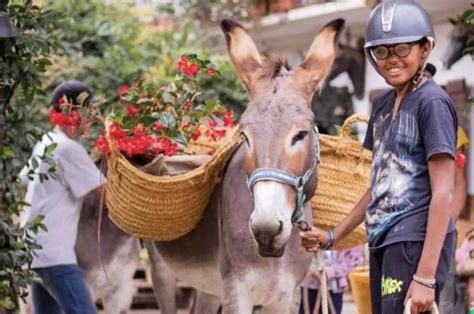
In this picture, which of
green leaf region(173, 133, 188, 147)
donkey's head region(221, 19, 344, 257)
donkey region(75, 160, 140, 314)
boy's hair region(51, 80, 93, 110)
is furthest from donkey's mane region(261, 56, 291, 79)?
donkey region(75, 160, 140, 314)

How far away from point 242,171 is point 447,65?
273 inches

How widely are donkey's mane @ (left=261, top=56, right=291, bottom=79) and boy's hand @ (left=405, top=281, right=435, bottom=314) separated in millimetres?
1987

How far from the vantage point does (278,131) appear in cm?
624

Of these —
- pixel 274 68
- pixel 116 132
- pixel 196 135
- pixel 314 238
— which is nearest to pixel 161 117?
pixel 116 132

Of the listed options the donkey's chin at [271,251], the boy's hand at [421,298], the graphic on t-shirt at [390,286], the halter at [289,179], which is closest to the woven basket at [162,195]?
the halter at [289,179]

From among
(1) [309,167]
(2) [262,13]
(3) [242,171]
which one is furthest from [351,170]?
(2) [262,13]

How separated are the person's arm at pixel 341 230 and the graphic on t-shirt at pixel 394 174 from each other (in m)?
0.43

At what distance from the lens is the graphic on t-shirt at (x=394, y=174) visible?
5066mm

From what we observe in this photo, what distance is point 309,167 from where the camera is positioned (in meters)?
6.32

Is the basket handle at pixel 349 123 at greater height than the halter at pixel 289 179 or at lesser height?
greater

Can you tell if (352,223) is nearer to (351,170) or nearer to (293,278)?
(293,278)

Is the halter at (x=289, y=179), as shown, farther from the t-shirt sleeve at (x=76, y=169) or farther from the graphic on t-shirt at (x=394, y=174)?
the t-shirt sleeve at (x=76, y=169)

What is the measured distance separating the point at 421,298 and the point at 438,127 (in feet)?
A: 2.18

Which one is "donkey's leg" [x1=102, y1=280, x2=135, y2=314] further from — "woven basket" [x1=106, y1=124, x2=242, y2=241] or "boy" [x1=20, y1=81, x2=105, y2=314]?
"woven basket" [x1=106, y1=124, x2=242, y2=241]
